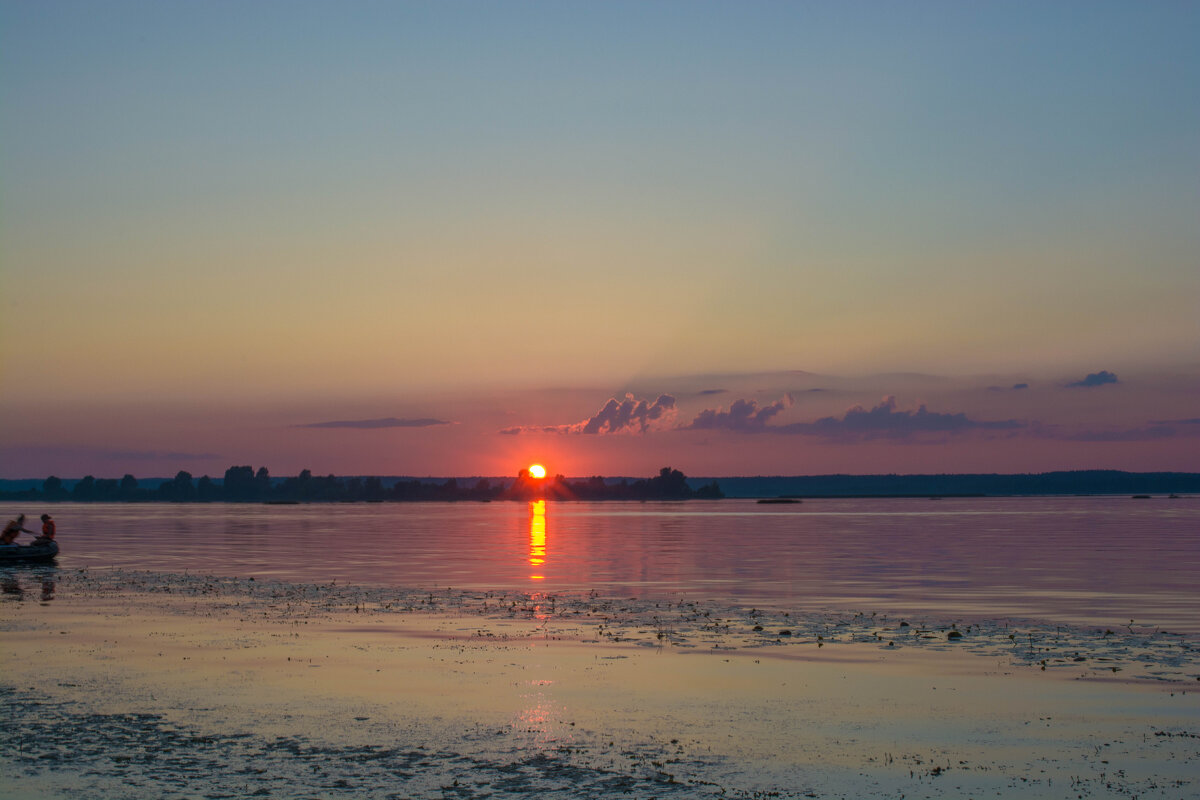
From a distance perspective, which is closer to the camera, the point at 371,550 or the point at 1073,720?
the point at 1073,720

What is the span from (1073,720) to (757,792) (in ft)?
25.8

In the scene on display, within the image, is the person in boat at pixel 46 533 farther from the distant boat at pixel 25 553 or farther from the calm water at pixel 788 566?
the calm water at pixel 788 566

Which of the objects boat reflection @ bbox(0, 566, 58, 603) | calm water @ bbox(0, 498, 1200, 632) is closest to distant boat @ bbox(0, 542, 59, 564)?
boat reflection @ bbox(0, 566, 58, 603)

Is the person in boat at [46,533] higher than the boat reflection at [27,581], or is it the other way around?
the person in boat at [46,533]

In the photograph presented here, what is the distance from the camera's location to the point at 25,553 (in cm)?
6153

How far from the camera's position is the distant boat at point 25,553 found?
200 feet

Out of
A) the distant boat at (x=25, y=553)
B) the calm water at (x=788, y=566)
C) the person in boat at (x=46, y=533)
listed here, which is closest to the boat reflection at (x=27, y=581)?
the distant boat at (x=25, y=553)

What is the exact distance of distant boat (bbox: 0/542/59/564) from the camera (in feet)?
200

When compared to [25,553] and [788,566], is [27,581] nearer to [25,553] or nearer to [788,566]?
[25,553]

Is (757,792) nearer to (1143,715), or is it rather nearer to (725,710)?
(725,710)

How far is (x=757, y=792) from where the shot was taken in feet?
50.2

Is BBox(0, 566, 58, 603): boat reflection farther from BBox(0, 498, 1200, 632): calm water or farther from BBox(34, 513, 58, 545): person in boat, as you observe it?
BBox(34, 513, 58, 545): person in boat

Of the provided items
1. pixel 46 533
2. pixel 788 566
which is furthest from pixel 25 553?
pixel 788 566

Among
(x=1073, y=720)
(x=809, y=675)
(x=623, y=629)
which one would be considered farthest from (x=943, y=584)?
A: (x=1073, y=720)
